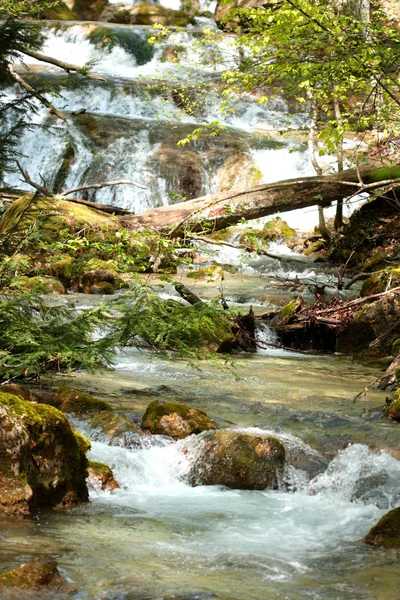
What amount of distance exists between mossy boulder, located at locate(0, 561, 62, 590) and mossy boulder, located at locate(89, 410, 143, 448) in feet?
Result: 8.97

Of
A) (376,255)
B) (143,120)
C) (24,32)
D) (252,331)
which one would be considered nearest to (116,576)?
(24,32)

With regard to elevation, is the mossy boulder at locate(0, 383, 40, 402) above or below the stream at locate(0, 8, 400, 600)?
above

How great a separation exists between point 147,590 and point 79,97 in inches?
978

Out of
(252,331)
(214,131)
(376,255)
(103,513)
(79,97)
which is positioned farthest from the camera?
(79,97)

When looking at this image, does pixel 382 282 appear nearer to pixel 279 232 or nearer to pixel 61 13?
pixel 279 232

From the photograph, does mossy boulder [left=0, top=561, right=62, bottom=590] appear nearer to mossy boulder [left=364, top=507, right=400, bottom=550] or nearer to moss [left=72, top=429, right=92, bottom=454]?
moss [left=72, top=429, right=92, bottom=454]

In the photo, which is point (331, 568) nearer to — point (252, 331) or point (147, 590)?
point (147, 590)

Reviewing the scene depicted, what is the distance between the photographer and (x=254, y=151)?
23.5 metres

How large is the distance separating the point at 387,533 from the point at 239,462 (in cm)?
161

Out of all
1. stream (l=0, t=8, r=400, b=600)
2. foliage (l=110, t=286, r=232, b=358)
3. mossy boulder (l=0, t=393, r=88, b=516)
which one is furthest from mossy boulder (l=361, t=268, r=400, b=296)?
mossy boulder (l=0, t=393, r=88, b=516)

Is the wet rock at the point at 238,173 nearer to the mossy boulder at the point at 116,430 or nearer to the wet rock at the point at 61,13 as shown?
the mossy boulder at the point at 116,430

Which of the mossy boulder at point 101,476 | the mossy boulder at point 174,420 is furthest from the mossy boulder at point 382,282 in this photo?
the mossy boulder at point 101,476

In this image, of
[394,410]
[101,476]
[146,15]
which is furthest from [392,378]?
[146,15]

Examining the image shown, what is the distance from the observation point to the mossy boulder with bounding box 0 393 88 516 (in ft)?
14.3
